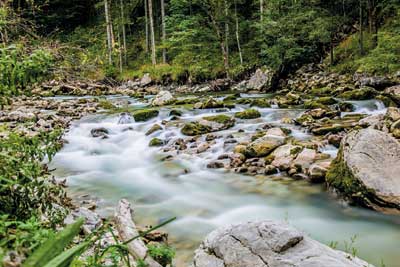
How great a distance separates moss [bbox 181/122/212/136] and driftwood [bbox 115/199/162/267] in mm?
5726

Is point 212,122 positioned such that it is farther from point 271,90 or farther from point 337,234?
point 271,90

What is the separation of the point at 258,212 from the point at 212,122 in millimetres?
5440

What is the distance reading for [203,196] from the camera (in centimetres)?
679

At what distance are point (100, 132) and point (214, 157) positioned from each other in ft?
15.2

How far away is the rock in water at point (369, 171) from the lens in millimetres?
5348

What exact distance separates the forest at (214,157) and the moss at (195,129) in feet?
0.14

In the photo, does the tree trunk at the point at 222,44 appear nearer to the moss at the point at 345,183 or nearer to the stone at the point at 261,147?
the stone at the point at 261,147

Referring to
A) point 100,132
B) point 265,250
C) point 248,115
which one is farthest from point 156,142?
point 265,250

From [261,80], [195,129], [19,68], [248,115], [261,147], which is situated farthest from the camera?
[261,80]

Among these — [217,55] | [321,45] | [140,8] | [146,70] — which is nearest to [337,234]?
[321,45]

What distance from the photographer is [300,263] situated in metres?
2.70

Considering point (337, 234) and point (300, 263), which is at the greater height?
point (300, 263)

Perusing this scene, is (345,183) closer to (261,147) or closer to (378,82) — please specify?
(261,147)

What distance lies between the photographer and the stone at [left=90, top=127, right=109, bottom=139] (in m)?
11.7
